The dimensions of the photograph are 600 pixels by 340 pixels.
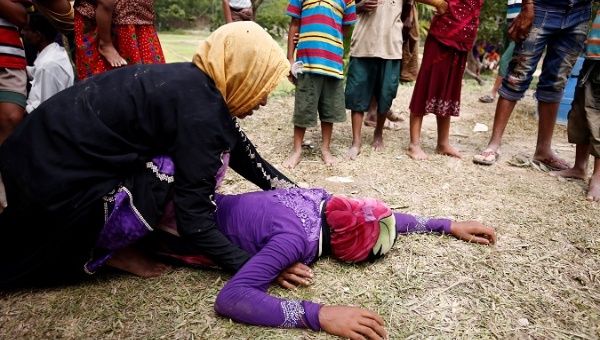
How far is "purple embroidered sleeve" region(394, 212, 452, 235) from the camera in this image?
2.12 metres

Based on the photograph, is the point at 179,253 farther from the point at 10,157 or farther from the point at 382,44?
the point at 382,44

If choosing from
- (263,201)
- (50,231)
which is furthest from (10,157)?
(263,201)

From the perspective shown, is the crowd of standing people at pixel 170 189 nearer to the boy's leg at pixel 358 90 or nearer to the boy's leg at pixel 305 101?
the boy's leg at pixel 305 101

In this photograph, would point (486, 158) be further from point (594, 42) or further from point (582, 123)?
point (594, 42)

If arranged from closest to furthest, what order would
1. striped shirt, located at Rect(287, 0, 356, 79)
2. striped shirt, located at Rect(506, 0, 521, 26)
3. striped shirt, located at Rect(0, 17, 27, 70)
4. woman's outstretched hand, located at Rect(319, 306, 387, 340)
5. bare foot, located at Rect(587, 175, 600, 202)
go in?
1. woman's outstretched hand, located at Rect(319, 306, 387, 340)
2. striped shirt, located at Rect(0, 17, 27, 70)
3. bare foot, located at Rect(587, 175, 600, 202)
4. striped shirt, located at Rect(287, 0, 356, 79)
5. striped shirt, located at Rect(506, 0, 521, 26)

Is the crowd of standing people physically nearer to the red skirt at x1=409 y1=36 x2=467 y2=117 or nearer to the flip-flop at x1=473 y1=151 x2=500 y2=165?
the flip-flop at x1=473 y1=151 x2=500 y2=165

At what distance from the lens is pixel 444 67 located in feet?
11.1

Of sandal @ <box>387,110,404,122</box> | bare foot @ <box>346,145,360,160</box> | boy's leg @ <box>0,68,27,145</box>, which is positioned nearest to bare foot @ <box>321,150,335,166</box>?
bare foot @ <box>346,145,360,160</box>

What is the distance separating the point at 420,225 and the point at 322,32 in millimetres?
1736

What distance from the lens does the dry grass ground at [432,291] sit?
154cm

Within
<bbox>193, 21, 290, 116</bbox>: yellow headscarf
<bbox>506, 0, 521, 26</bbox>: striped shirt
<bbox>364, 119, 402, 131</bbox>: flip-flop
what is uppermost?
<bbox>506, 0, 521, 26</bbox>: striped shirt

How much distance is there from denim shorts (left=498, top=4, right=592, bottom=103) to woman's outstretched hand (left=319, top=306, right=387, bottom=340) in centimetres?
256

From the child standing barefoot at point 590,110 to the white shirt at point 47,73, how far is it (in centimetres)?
349

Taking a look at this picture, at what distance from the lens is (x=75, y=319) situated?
1.56 metres
